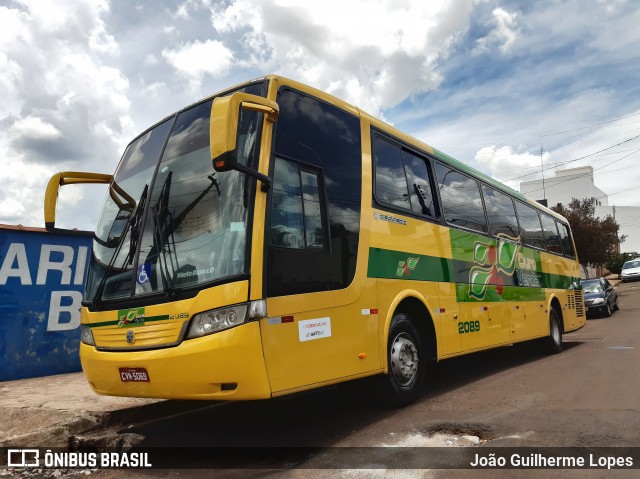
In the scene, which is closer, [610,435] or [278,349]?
[278,349]

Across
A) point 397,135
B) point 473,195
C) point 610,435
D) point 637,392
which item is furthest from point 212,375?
point 473,195

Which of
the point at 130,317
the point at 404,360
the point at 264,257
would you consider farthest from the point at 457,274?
the point at 130,317

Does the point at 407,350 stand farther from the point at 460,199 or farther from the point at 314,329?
the point at 460,199

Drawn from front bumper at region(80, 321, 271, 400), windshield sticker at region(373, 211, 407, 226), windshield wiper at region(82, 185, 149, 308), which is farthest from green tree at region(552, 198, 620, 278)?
front bumper at region(80, 321, 271, 400)

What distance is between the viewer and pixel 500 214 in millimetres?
9250

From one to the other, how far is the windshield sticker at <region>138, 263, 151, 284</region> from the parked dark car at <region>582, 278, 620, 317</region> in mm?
19731

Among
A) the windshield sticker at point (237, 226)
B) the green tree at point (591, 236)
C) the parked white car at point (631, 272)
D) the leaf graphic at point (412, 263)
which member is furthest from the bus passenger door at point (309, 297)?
the parked white car at point (631, 272)

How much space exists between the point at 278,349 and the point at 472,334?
4.15 meters

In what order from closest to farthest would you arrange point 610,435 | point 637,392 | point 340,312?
point 610,435, point 340,312, point 637,392

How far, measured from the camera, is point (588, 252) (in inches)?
1292

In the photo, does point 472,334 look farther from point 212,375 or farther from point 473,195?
point 212,375

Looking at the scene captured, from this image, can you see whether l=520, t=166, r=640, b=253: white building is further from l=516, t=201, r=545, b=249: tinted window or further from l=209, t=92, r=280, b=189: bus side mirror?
l=209, t=92, r=280, b=189: bus side mirror

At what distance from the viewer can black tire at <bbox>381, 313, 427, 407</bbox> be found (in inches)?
217

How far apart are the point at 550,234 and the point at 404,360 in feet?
26.9
